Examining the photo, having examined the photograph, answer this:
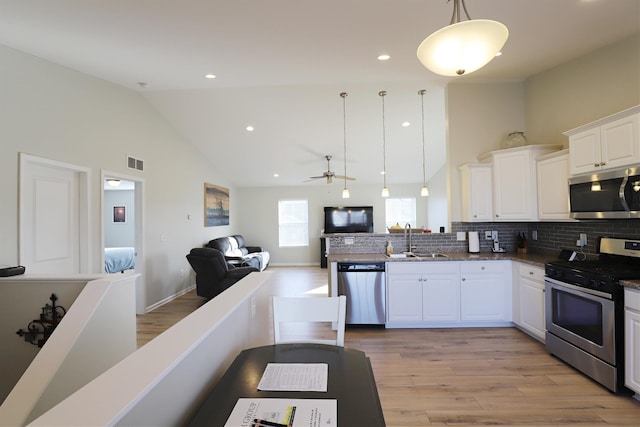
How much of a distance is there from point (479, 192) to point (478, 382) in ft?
7.65

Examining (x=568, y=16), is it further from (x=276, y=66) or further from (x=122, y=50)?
(x=122, y=50)

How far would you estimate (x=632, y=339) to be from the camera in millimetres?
2135

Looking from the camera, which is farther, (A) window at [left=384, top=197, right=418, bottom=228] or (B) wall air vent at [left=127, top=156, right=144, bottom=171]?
(A) window at [left=384, top=197, right=418, bottom=228]

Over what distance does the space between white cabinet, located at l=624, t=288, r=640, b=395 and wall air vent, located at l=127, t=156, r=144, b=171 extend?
551cm

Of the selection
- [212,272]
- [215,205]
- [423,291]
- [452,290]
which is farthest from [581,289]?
[215,205]

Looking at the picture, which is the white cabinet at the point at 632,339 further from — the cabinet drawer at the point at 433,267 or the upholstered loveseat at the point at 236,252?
the upholstered loveseat at the point at 236,252

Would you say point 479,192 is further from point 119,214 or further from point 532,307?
point 119,214

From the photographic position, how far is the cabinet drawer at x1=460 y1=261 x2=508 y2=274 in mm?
3529

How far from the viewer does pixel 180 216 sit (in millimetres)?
5488

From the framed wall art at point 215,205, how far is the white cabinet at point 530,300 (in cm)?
587

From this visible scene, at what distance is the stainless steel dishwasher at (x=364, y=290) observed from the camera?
3.59 metres

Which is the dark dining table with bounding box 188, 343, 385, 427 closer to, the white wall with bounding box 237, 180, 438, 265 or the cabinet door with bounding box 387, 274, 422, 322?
the cabinet door with bounding box 387, 274, 422, 322

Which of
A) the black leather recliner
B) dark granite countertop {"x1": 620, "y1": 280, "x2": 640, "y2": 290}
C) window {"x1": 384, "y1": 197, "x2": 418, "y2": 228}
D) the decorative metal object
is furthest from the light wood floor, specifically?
window {"x1": 384, "y1": 197, "x2": 418, "y2": 228}

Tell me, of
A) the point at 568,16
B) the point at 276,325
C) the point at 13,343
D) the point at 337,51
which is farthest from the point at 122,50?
the point at 568,16
